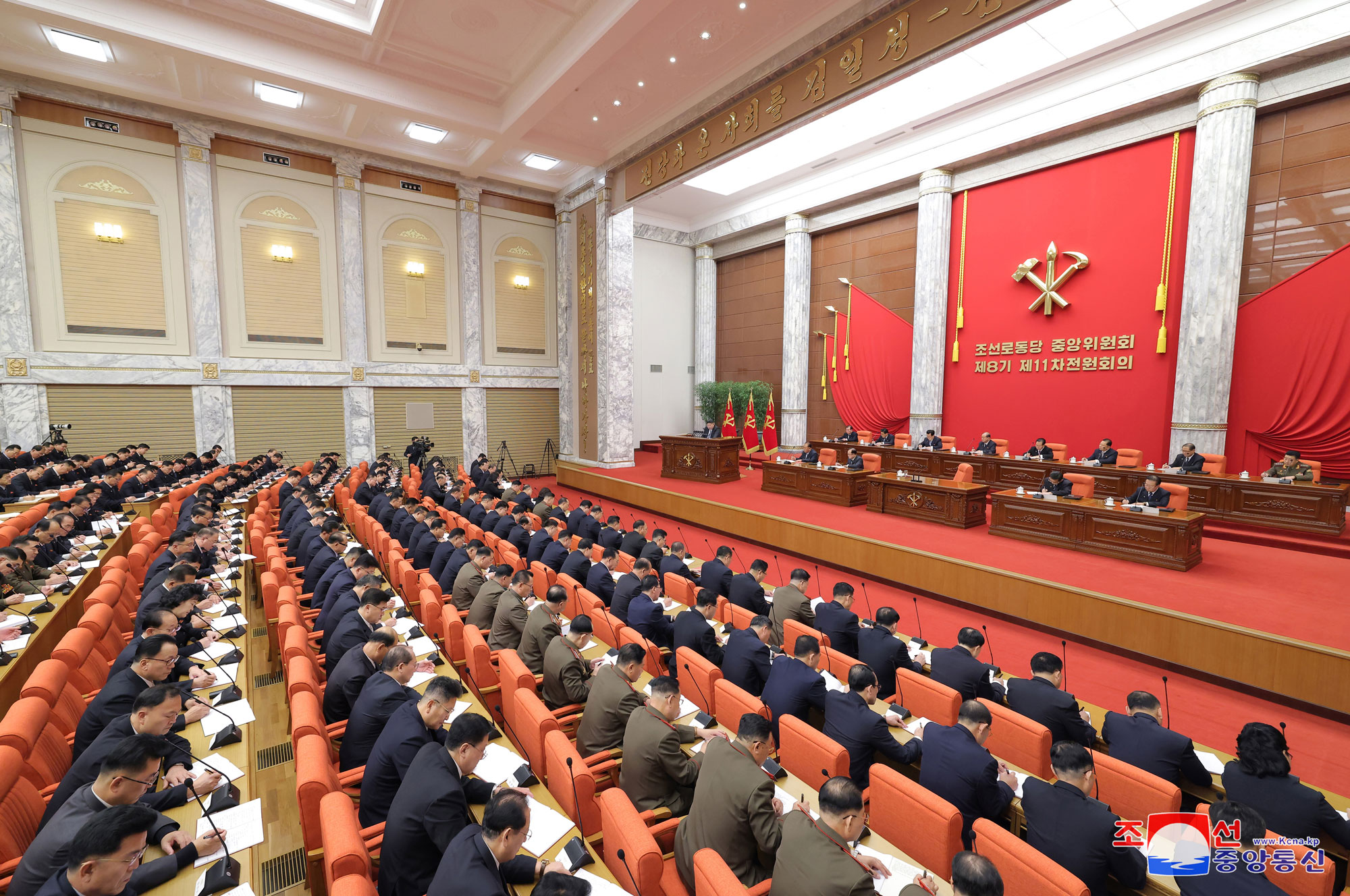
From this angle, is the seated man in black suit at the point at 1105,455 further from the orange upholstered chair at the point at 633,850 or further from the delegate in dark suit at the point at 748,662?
the orange upholstered chair at the point at 633,850

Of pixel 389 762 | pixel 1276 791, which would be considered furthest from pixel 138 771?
pixel 1276 791

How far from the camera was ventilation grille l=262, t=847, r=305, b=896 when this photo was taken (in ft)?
8.04

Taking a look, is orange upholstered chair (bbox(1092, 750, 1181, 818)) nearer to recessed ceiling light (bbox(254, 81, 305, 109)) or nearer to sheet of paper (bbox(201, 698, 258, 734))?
sheet of paper (bbox(201, 698, 258, 734))

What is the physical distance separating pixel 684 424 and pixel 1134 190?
10158 millimetres

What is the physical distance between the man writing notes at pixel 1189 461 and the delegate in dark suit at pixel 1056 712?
6.06 metres

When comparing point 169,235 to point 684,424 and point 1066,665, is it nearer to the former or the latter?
point 684,424

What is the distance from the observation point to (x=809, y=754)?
2.46m

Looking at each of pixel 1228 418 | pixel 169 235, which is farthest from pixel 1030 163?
pixel 169 235

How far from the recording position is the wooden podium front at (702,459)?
10312 millimetres

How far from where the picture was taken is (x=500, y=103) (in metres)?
9.72

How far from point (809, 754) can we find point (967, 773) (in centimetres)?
60

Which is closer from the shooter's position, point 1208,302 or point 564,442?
point 1208,302

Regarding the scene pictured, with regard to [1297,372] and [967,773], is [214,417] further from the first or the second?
[1297,372]

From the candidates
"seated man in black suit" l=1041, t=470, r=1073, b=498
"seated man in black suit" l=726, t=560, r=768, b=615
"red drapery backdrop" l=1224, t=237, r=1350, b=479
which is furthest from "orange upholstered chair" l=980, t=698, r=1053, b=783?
"red drapery backdrop" l=1224, t=237, r=1350, b=479
